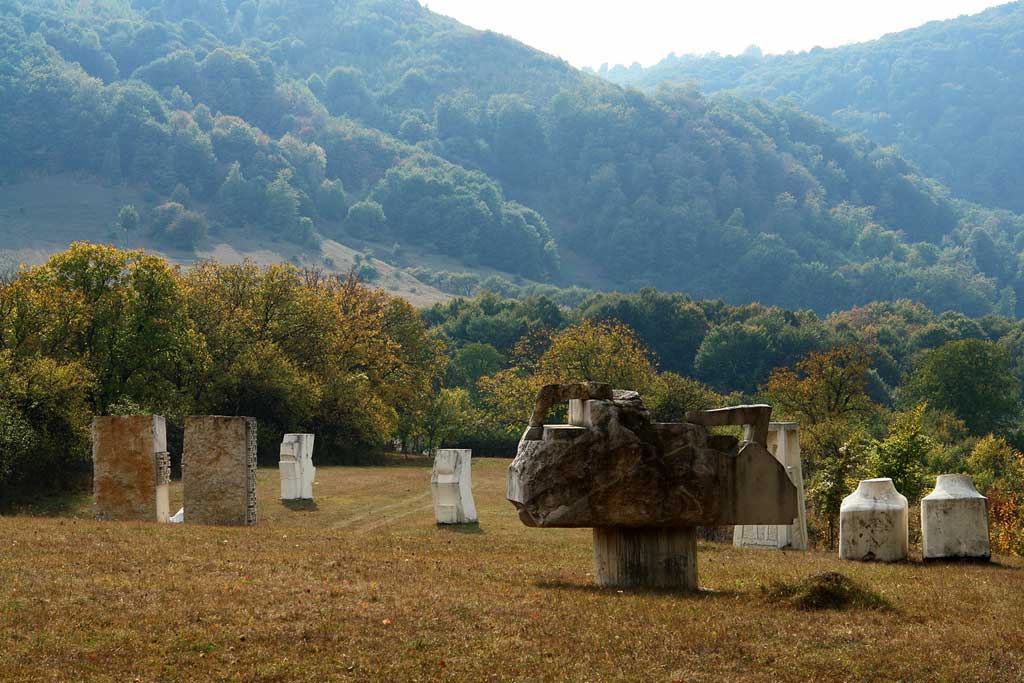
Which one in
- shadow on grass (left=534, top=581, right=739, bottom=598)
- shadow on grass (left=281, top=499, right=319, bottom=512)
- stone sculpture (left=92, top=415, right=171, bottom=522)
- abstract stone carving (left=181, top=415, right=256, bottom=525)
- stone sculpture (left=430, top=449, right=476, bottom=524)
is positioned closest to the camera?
shadow on grass (left=534, top=581, right=739, bottom=598)

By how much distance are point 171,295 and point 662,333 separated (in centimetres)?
8629

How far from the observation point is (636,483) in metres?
16.1

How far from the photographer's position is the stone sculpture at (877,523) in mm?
20672

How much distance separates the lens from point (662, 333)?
429 feet

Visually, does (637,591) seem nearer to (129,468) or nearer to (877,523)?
(877,523)

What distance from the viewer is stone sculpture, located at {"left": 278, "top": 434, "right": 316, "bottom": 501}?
35.8 meters

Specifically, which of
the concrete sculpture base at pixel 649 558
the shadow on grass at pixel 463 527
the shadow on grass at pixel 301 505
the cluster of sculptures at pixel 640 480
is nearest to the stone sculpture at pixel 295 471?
the shadow on grass at pixel 301 505

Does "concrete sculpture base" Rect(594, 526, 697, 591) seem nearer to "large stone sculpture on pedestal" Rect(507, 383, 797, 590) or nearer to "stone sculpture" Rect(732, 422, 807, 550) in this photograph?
"large stone sculpture on pedestal" Rect(507, 383, 797, 590)

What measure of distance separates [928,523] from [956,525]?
44 centimetres

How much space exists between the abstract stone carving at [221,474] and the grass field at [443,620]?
6.46 m

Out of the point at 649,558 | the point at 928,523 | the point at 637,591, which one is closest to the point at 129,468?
the point at 649,558

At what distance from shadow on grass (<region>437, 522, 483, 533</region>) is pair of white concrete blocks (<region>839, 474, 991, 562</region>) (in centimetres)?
1086

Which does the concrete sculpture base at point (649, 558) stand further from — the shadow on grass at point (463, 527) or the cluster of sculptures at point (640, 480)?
the shadow on grass at point (463, 527)

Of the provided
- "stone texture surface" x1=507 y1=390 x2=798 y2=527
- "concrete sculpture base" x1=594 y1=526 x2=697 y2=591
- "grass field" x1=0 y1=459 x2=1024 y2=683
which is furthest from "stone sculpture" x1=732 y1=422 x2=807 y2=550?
"concrete sculpture base" x1=594 y1=526 x2=697 y2=591
